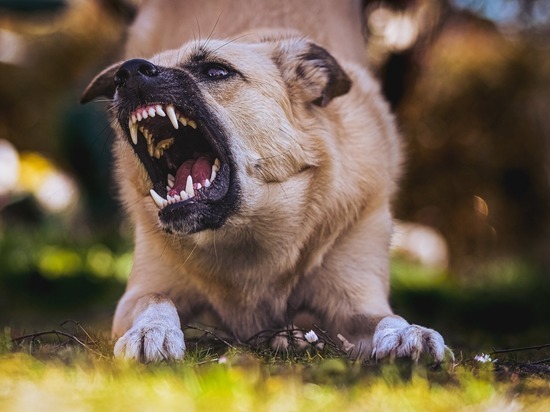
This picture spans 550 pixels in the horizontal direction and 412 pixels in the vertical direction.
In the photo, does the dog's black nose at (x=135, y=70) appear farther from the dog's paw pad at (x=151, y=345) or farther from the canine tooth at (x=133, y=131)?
the dog's paw pad at (x=151, y=345)

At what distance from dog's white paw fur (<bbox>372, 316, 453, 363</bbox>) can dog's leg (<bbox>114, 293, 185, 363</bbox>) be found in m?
0.67

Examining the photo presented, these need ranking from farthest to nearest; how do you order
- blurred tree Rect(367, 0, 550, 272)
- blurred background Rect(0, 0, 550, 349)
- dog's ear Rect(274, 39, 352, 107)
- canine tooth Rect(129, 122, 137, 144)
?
blurred tree Rect(367, 0, 550, 272) < blurred background Rect(0, 0, 550, 349) < dog's ear Rect(274, 39, 352, 107) < canine tooth Rect(129, 122, 137, 144)

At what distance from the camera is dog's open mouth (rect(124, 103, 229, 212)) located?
3.00m

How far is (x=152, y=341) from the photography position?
8.88 ft

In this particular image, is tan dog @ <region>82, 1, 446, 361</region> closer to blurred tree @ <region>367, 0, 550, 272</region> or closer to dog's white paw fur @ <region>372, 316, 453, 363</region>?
dog's white paw fur @ <region>372, 316, 453, 363</region>

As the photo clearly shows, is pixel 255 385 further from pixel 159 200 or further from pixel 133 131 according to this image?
pixel 133 131

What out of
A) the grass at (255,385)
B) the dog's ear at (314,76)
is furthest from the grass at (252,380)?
the dog's ear at (314,76)

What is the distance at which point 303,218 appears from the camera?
11.1 ft

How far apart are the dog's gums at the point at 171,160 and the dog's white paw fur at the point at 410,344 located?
86cm

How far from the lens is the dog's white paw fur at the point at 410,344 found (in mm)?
2629

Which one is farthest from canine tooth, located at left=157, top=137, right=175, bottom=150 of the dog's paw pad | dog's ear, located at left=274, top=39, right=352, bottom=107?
the dog's paw pad

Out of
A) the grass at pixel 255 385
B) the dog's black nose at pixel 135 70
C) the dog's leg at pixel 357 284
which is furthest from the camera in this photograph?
the dog's leg at pixel 357 284

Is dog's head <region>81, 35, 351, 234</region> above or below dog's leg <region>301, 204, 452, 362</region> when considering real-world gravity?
above

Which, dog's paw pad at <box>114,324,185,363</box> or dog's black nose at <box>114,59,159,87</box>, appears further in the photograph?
dog's black nose at <box>114,59,159,87</box>
